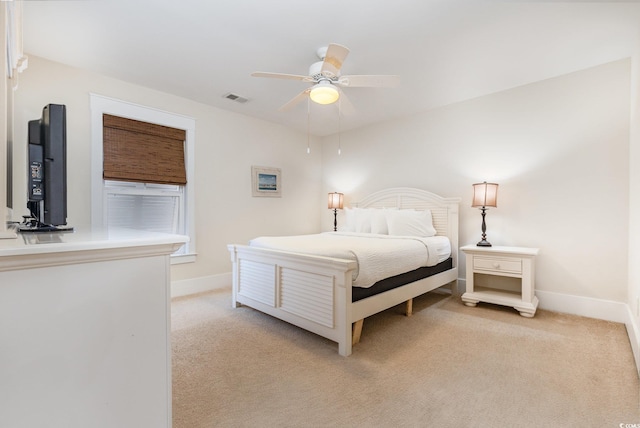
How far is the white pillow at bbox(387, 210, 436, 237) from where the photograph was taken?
144 inches

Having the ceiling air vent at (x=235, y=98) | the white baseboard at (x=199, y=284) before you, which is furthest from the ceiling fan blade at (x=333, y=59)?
the white baseboard at (x=199, y=284)

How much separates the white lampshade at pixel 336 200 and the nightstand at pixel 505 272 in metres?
2.10

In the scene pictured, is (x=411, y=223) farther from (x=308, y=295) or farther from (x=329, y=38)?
(x=329, y=38)

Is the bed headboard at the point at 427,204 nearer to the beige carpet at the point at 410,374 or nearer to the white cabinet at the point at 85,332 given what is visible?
the beige carpet at the point at 410,374

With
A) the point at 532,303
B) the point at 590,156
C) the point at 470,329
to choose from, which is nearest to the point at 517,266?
the point at 532,303

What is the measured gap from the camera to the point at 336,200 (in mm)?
4840

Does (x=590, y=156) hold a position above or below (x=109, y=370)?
above

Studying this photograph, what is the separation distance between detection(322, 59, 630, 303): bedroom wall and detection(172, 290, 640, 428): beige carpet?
2.04ft

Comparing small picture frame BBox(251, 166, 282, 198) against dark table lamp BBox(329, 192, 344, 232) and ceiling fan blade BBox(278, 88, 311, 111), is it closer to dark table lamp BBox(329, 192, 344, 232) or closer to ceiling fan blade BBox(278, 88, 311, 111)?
dark table lamp BBox(329, 192, 344, 232)

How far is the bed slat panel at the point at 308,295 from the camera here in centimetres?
221

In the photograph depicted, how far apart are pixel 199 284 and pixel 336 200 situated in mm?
2377

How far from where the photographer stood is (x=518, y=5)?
200 centimetres

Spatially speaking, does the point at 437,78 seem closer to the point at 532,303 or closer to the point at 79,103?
the point at 532,303

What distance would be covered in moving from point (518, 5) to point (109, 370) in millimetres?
2960
